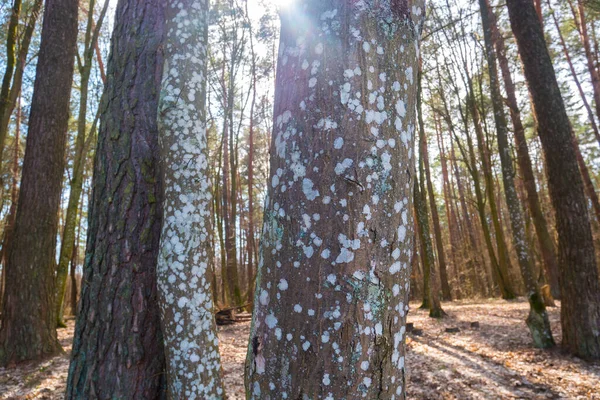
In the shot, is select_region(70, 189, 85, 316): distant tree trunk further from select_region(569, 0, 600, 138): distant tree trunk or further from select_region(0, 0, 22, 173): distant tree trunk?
select_region(569, 0, 600, 138): distant tree trunk

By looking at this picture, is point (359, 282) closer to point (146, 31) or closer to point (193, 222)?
point (193, 222)

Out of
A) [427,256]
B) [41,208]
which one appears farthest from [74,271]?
[427,256]

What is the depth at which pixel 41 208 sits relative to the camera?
228 inches

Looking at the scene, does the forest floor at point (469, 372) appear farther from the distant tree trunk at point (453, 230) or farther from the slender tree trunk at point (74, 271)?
the distant tree trunk at point (453, 230)

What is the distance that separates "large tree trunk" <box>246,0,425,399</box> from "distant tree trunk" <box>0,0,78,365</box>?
5.76m

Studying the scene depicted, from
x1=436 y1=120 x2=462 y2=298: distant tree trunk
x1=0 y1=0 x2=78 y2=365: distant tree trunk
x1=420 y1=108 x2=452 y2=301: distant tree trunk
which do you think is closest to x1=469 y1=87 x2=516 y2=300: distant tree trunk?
x1=420 y1=108 x2=452 y2=301: distant tree trunk

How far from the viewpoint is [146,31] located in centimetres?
287


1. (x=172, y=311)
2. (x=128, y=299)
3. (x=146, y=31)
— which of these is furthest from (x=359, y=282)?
(x=146, y=31)

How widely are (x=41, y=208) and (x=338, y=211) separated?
237 inches

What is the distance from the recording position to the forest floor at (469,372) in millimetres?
4320

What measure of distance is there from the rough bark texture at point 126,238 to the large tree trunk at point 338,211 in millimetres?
1546


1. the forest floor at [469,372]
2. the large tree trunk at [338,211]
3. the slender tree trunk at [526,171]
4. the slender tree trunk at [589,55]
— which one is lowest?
the forest floor at [469,372]

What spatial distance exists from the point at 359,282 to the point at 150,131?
6.95 ft

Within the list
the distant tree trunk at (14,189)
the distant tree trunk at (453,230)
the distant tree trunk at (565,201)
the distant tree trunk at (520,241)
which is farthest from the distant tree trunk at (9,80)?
the distant tree trunk at (453,230)
